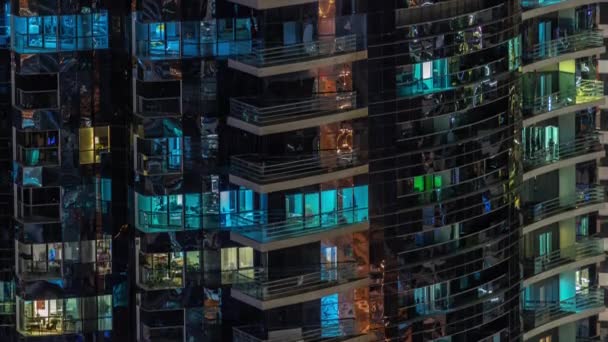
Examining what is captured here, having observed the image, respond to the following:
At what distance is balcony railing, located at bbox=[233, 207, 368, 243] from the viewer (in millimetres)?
107125

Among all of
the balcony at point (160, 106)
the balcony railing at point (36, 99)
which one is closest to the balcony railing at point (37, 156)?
the balcony railing at point (36, 99)

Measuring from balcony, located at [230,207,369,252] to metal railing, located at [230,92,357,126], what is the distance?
324cm

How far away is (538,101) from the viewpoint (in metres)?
118

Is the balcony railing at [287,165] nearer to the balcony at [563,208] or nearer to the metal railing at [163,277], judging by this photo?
the metal railing at [163,277]

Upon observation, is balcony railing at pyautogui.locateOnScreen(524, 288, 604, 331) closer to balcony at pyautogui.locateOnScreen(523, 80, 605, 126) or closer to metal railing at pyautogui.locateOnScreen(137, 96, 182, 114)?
balcony at pyautogui.locateOnScreen(523, 80, 605, 126)

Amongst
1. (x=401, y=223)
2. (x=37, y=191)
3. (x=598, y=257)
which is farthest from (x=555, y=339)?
(x=37, y=191)

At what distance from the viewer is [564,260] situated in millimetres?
119938

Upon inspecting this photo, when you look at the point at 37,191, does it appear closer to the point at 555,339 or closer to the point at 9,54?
the point at 9,54

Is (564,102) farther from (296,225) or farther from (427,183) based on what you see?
(296,225)

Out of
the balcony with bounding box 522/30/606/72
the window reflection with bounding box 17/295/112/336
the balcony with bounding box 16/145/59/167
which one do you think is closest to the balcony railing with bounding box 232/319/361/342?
the window reflection with bounding box 17/295/112/336

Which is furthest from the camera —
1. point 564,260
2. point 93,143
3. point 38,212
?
point 564,260

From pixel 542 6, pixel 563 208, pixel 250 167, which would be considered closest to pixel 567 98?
pixel 563 208

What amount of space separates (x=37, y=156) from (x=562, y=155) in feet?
65.3

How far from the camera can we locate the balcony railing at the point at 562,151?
118 metres
